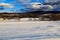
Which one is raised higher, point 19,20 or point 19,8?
point 19,8

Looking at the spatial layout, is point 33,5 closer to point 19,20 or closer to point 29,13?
point 29,13

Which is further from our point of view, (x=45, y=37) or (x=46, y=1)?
(x=46, y=1)

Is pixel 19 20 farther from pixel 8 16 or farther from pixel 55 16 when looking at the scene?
pixel 55 16

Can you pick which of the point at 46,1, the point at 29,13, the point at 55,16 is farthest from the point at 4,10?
the point at 55,16

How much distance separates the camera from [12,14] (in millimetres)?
2240

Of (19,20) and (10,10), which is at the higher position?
(10,10)

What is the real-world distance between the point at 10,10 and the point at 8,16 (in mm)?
103

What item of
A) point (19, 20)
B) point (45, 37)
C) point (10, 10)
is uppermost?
point (10, 10)

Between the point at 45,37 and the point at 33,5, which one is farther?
the point at 33,5

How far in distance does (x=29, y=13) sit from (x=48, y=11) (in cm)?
32

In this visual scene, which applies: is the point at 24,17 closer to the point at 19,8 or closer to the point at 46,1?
the point at 19,8

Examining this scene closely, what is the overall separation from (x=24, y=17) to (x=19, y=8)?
0.17 metres

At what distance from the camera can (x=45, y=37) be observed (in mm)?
1398

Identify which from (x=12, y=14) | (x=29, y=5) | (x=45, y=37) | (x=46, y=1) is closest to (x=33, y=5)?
(x=29, y=5)
